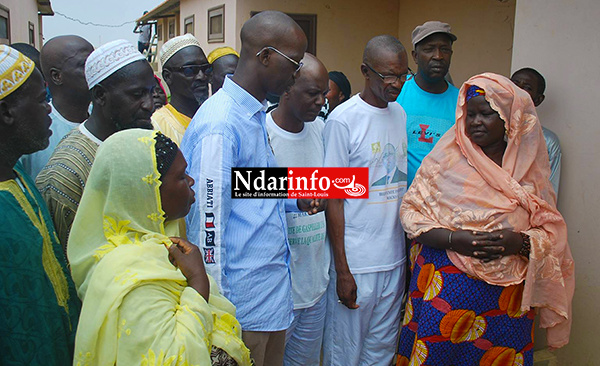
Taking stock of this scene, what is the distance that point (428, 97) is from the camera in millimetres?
3420

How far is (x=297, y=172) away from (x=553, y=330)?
172 centimetres

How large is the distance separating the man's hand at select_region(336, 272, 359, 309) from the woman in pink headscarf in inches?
15.9

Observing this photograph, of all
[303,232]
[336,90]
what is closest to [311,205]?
[303,232]

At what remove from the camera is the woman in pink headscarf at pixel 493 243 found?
2.60 metres

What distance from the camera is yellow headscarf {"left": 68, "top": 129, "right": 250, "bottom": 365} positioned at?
1.44m

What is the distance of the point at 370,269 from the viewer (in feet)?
9.62

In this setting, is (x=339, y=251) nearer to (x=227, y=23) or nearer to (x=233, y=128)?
(x=233, y=128)

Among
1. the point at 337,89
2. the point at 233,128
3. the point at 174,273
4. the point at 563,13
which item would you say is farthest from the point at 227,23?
the point at 174,273

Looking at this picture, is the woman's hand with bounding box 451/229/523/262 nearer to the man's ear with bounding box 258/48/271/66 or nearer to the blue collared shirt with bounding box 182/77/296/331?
the blue collared shirt with bounding box 182/77/296/331

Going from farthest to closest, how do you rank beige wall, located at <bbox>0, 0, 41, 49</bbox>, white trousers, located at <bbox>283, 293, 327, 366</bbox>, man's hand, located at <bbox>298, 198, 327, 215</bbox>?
beige wall, located at <bbox>0, 0, 41, 49</bbox> < white trousers, located at <bbox>283, 293, 327, 366</bbox> < man's hand, located at <bbox>298, 198, 327, 215</bbox>

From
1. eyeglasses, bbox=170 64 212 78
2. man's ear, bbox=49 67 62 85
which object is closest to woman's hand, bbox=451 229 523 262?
eyeglasses, bbox=170 64 212 78

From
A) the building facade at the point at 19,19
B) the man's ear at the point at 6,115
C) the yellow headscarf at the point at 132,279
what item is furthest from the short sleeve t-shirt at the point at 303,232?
the building facade at the point at 19,19

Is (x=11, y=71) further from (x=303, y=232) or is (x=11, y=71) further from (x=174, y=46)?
(x=174, y=46)

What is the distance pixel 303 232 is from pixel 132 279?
138 centimetres
